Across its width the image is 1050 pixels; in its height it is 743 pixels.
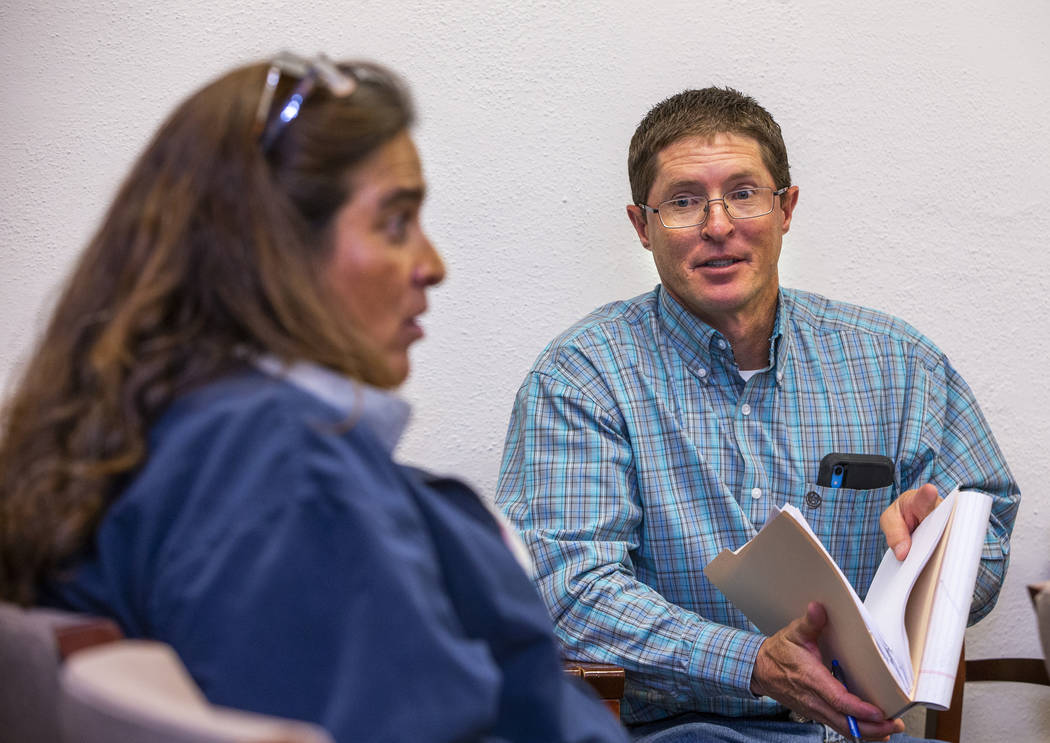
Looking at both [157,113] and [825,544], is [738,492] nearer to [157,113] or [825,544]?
[825,544]

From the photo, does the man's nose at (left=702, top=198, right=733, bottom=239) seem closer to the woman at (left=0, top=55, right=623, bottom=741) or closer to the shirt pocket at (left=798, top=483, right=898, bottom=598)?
the shirt pocket at (left=798, top=483, right=898, bottom=598)

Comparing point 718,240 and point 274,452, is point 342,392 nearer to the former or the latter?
point 274,452

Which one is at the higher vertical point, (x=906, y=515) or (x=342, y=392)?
(x=342, y=392)

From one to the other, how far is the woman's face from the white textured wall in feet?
3.30

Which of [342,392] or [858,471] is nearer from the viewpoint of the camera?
[342,392]

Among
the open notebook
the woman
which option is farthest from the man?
the woman

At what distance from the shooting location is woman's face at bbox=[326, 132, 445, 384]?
0.90 meters

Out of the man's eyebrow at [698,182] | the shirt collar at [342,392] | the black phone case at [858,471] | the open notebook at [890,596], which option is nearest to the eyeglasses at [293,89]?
the shirt collar at [342,392]

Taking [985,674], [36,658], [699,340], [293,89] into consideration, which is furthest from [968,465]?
[36,658]

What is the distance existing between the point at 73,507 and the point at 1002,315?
77.7 inches

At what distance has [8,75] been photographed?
183cm

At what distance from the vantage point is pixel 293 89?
90 centimetres

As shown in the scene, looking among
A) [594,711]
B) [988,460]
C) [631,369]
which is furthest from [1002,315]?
[594,711]

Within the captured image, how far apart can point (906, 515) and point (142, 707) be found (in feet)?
4.09
